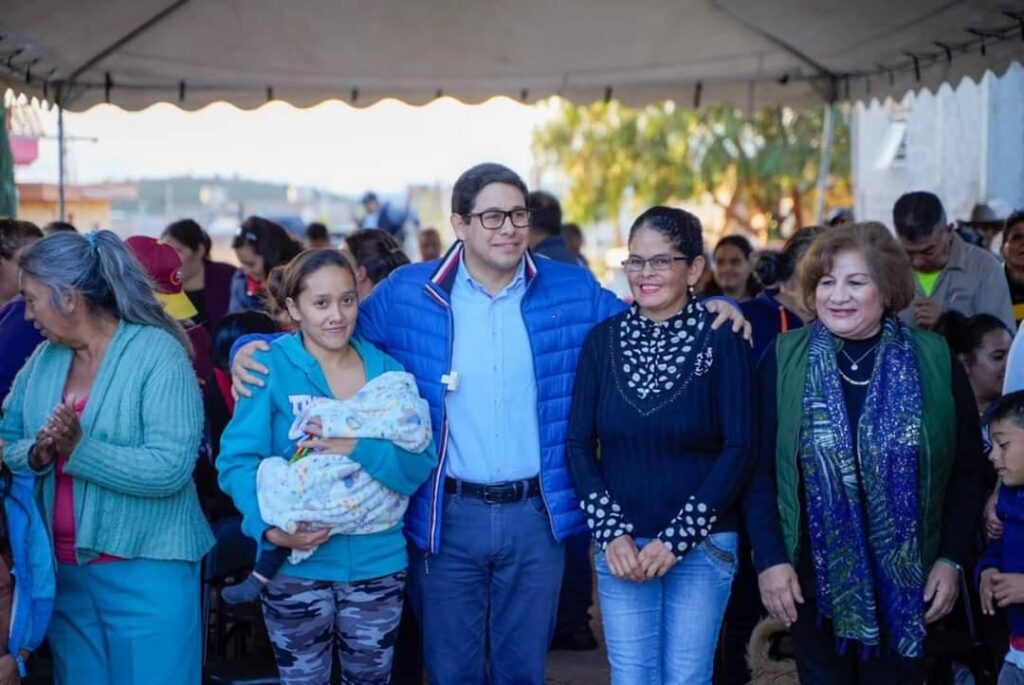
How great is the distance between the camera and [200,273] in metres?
7.39

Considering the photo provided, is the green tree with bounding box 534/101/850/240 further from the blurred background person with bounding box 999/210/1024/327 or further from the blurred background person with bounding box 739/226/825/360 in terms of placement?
the blurred background person with bounding box 739/226/825/360

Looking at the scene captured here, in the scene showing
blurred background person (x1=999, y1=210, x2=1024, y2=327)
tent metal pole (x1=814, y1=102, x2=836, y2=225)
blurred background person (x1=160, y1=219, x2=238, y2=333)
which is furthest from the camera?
tent metal pole (x1=814, y1=102, x2=836, y2=225)

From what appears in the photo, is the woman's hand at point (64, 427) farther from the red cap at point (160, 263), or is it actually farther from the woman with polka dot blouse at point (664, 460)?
the red cap at point (160, 263)

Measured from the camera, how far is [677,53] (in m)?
7.99

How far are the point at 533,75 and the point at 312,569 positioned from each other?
558cm

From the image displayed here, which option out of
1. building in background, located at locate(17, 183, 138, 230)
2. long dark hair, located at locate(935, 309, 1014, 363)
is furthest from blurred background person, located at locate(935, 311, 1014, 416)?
building in background, located at locate(17, 183, 138, 230)

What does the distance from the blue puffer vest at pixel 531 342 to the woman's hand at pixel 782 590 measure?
0.63 metres

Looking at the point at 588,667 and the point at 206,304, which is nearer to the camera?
the point at 588,667

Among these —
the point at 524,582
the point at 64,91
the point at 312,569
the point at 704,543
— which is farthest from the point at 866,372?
the point at 64,91

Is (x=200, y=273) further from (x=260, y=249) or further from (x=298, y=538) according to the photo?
(x=298, y=538)

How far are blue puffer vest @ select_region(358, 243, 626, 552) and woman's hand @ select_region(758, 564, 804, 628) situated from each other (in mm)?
635

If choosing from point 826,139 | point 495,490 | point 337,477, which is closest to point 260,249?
point 495,490

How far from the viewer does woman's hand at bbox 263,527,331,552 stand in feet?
10.7

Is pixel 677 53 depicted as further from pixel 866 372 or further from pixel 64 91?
pixel 866 372
